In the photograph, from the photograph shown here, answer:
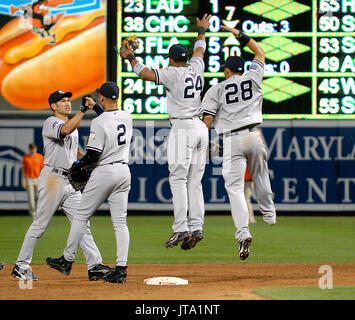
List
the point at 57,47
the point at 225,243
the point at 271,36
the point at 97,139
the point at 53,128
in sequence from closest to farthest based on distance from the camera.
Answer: the point at 97,139 < the point at 53,128 < the point at 225,243 < the point at 271,36 < the point at 57,47

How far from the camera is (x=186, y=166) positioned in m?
7.88

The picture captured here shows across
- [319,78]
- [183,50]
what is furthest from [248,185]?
[183,50]

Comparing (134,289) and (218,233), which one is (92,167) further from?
(218,233)

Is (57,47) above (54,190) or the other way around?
above

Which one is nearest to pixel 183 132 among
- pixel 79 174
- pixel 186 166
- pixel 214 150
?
pixel 186 166

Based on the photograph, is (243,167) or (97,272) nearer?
(97,272)

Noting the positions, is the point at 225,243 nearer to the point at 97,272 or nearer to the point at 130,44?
the point at 97,272

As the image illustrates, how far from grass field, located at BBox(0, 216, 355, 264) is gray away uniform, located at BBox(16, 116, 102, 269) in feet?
6.84

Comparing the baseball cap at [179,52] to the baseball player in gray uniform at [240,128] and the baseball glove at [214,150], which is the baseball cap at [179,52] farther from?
the baseball glove at [214,150]

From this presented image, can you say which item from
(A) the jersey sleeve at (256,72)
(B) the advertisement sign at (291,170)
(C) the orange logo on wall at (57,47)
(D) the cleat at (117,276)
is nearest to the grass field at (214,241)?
Answer: (B) the advertisement sign at (291,170)

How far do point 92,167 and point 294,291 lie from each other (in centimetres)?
218

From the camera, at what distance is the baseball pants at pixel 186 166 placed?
7820mm

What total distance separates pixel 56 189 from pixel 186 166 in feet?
4.27

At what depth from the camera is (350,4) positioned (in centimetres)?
1616
